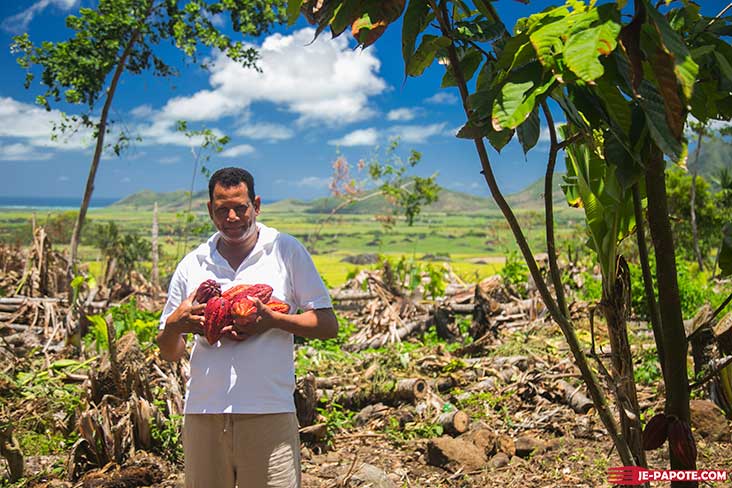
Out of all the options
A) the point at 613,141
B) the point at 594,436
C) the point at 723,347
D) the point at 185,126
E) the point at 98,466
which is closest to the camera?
the point at 613,141

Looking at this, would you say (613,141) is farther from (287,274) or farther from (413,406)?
(413,406)

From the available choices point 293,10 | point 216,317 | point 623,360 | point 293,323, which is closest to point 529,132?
point 293,10

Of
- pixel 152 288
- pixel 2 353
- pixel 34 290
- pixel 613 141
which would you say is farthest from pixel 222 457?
pixel 152 288

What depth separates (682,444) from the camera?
1.76 meters

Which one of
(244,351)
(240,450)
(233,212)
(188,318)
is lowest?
(240,450)

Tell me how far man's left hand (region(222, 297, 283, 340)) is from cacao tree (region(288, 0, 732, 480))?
0.83 metres

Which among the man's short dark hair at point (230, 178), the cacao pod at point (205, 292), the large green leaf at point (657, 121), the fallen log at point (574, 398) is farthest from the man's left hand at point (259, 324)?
the fallen log at point (574, 398)

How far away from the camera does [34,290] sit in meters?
8.23

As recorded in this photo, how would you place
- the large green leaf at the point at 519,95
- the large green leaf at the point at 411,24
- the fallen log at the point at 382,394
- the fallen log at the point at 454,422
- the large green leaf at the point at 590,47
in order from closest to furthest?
the large green leaf at the point at 590,47 < the large green leaf at the point at 519,95 < the large green leaf at the point at 411,24 < the fallen log at the point at 454,422 < the fallen log at the point at 382,394

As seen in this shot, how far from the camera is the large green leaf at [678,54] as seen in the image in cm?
112

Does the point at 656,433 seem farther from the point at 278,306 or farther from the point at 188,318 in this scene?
the point at 188,318

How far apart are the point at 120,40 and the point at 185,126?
1.62 metres

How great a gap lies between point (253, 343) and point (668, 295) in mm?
1267
